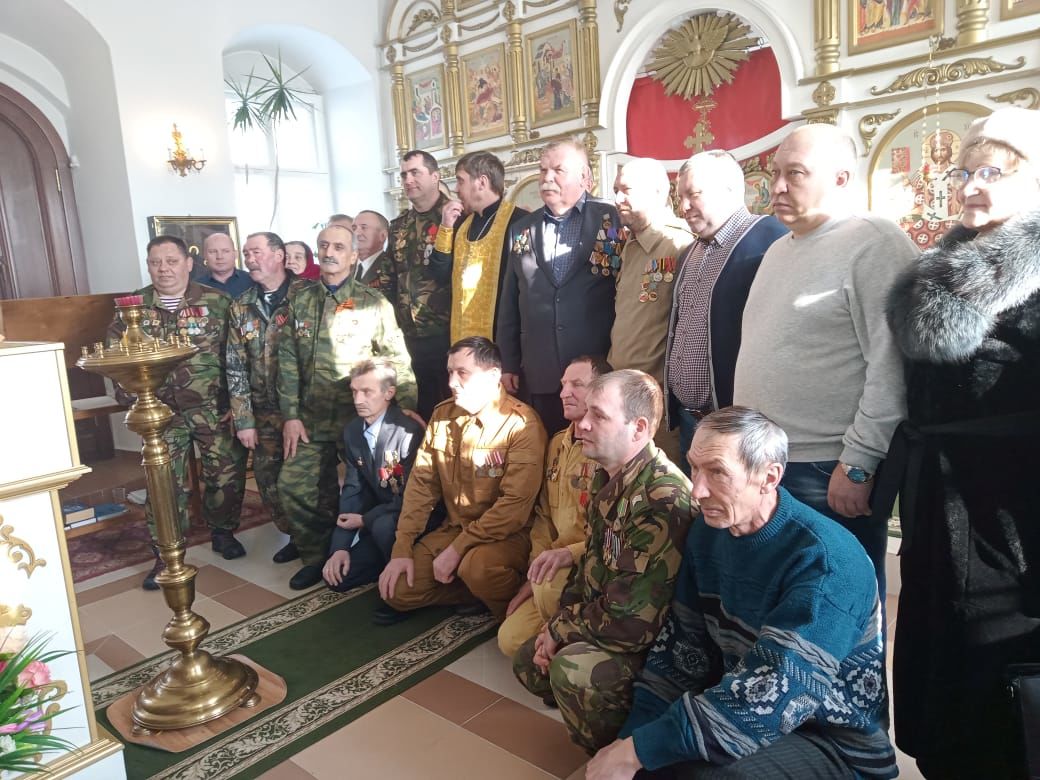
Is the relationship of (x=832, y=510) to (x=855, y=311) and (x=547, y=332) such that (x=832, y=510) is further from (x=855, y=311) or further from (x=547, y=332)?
(x=547, y=332)

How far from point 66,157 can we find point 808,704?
7219 mm

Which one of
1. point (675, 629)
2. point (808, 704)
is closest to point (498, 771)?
point (675, 629)

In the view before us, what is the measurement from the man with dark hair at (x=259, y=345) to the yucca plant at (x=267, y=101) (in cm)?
449

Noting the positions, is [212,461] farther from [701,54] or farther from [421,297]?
[701,54]

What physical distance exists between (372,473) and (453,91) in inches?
231

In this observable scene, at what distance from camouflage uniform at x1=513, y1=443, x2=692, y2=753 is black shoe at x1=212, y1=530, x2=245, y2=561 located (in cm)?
238

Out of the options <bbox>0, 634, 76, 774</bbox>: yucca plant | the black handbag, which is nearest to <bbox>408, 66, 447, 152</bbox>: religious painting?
<bbox>0, 634, 76, 774</bbox>: yucca plant

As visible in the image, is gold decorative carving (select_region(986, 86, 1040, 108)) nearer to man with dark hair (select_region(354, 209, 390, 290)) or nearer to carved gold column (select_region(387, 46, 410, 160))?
man with dark hair (select_region(354, 209, 390, 290))

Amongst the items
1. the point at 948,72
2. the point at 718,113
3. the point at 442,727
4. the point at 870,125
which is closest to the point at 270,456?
the point at 442,727

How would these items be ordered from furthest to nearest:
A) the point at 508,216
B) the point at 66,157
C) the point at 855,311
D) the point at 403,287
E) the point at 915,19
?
the point at 66,157, the point at 915,19, the point at 403,287, the point at 508,216, the point at 855,311

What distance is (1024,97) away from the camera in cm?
483

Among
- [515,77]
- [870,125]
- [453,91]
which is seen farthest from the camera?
[453,91]

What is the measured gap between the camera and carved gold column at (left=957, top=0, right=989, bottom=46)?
495 cm

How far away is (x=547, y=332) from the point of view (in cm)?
299
